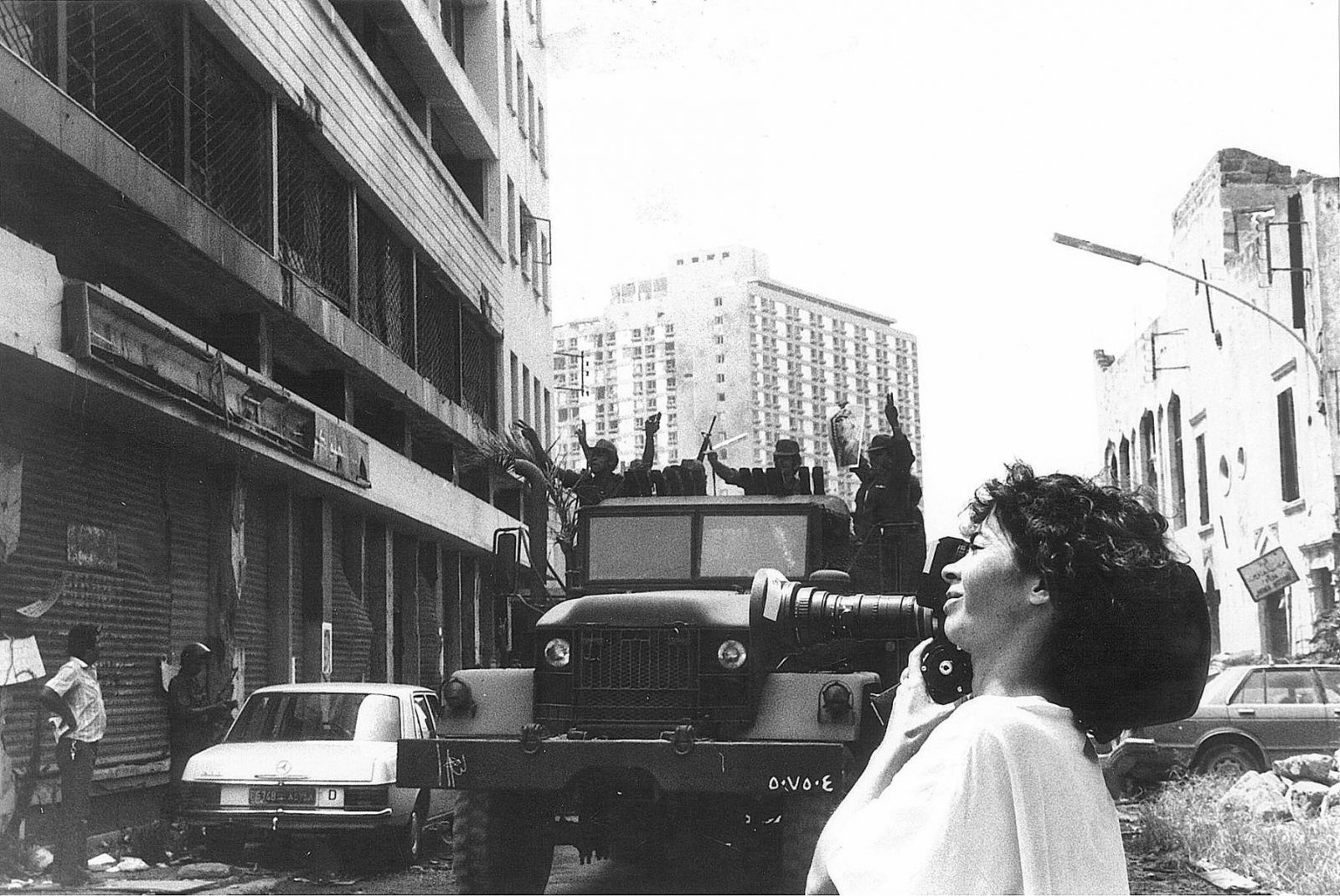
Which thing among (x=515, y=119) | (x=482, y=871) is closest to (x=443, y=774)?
(x=482, y=871)

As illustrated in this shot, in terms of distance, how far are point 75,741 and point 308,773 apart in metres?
1.32

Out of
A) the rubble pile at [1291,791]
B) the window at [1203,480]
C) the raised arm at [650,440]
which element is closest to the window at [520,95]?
the raised arm at [650,440]

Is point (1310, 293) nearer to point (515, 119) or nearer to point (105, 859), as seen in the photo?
point (515, 119)

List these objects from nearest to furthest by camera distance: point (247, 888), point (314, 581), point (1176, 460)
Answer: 1. point (247, 888)
2. point (314, 581)
3. point (1176, 460)

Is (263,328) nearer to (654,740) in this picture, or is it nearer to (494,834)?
(494,834)

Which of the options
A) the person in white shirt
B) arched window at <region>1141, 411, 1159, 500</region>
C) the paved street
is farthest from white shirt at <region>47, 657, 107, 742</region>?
arched window at <region>1141, 411, 1159, 500</region>

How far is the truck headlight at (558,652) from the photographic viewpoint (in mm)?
8523

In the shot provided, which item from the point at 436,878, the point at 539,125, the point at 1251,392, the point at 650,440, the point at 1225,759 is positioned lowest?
the point at 436,878

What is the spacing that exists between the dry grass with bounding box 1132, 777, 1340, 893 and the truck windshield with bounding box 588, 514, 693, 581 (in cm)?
337

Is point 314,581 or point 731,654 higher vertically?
point 314,581

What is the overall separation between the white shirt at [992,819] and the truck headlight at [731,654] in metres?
6.64

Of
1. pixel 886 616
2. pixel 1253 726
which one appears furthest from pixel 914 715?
pixel 1253 726

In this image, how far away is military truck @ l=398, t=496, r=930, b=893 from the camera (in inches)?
310

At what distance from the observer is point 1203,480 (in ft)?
84.6
